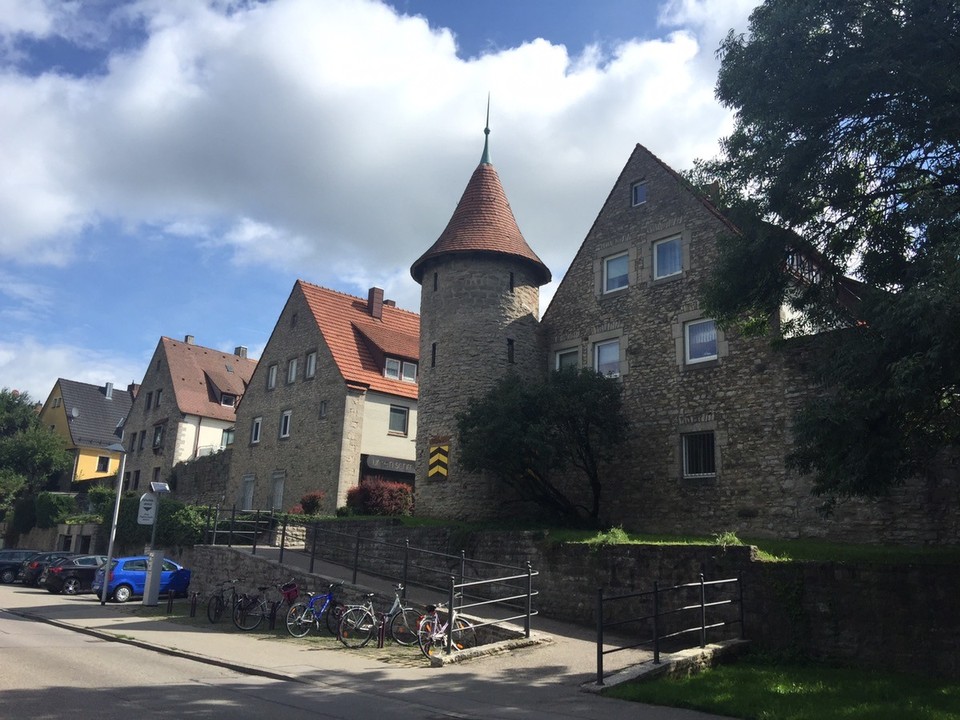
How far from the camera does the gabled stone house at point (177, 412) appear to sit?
43.9 m

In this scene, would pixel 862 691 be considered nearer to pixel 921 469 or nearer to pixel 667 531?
pixel 921 469

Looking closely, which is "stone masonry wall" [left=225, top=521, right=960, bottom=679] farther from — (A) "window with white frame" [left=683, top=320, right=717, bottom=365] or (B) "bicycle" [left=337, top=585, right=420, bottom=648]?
(A) "window with white frame" [left=683, top=320, right=717, bottom=365]

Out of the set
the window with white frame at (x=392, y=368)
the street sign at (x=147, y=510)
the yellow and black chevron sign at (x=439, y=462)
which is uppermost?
the window with white frame at (x=392, y=368)

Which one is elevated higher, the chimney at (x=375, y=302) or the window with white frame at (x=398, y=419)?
the chimney at (x=375, y=302)

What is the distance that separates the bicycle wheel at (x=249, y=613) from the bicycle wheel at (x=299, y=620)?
1.25 metres

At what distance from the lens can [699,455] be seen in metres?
20.9

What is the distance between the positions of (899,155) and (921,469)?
4.93 metres

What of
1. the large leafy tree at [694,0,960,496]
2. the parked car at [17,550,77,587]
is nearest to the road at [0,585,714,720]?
the large leafy tree at [694,0,960,496]

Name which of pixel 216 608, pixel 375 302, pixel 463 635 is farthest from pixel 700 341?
pixel 375 302

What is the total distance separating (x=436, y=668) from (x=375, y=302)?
2718cm

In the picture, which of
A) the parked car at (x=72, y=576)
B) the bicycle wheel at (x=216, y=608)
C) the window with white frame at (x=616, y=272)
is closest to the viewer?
the bicycle wheel at (x=216, y=608)

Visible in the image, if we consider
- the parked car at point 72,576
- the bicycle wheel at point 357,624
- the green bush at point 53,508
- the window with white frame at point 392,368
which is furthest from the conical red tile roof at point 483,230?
the green bush at point 53,508

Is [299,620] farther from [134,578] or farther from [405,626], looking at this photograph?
[134,578]

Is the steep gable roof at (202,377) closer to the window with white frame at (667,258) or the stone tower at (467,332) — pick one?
the stone tower at (467,332)
